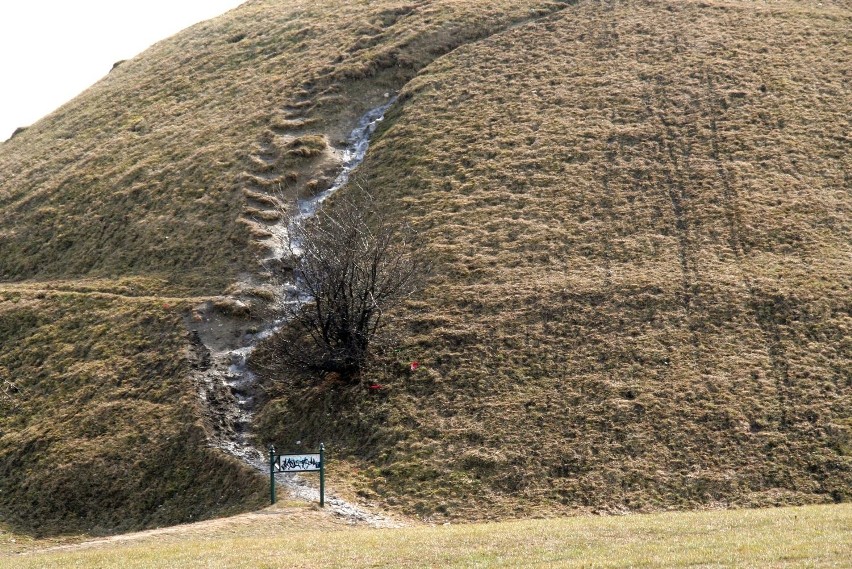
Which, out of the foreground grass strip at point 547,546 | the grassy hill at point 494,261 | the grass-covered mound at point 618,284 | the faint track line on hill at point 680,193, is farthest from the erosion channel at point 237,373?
the faint track line on hill at point 680,193

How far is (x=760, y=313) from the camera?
2977cm

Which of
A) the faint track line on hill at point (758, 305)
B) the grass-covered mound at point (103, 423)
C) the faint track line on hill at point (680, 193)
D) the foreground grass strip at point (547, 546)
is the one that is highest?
the foreground grass strip at point (547, 546)

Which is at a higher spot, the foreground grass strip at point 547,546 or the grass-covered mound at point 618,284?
the foreground grass strip at point 547,546

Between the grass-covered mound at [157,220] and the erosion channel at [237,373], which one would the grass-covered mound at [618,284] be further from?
the grass-covered mound at [157,220]

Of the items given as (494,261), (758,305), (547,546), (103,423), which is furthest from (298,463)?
(758,305)

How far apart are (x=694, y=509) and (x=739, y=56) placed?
27978mm

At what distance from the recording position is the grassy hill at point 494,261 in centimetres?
2639

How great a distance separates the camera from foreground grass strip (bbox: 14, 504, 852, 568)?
605 inches

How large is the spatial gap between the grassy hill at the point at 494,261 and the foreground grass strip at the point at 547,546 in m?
4.70

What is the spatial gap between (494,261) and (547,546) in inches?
681

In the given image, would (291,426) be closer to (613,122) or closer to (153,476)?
(153,476)

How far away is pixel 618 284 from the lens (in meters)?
31.8

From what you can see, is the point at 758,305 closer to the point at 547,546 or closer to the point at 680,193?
the point at 680,193

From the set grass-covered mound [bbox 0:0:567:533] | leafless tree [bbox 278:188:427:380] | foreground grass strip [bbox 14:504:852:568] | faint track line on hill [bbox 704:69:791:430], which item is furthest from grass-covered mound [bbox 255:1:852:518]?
foreground grass strip [bbox 14:504:852:568]
